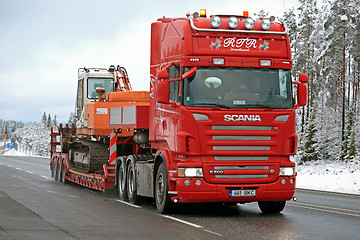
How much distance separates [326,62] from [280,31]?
154 feet

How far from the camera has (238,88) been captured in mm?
12141

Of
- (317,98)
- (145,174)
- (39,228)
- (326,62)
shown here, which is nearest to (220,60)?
(145,174)

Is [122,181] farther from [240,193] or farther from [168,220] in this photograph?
[240,193]

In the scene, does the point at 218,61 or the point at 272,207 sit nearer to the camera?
the point at 218,61

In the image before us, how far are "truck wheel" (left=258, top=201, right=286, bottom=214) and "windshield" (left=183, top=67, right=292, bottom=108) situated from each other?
7.52 feet

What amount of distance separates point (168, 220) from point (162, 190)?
1194 mm

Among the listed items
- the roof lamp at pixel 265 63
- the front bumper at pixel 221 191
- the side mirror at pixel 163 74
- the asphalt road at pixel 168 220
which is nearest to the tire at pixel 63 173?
the asphalt road at pixel 168 220

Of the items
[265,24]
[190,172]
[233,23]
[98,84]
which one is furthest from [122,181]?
[98,84]

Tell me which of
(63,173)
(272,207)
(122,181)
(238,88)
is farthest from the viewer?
(63,173)

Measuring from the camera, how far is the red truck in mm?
11828

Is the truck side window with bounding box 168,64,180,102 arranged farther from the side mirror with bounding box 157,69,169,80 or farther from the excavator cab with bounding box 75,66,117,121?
the excavator cab with bounding box 75,66,117,121

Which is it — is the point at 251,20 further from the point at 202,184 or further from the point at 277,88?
the point at 202,184

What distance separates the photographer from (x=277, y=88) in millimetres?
12312

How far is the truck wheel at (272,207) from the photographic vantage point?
1315cm
